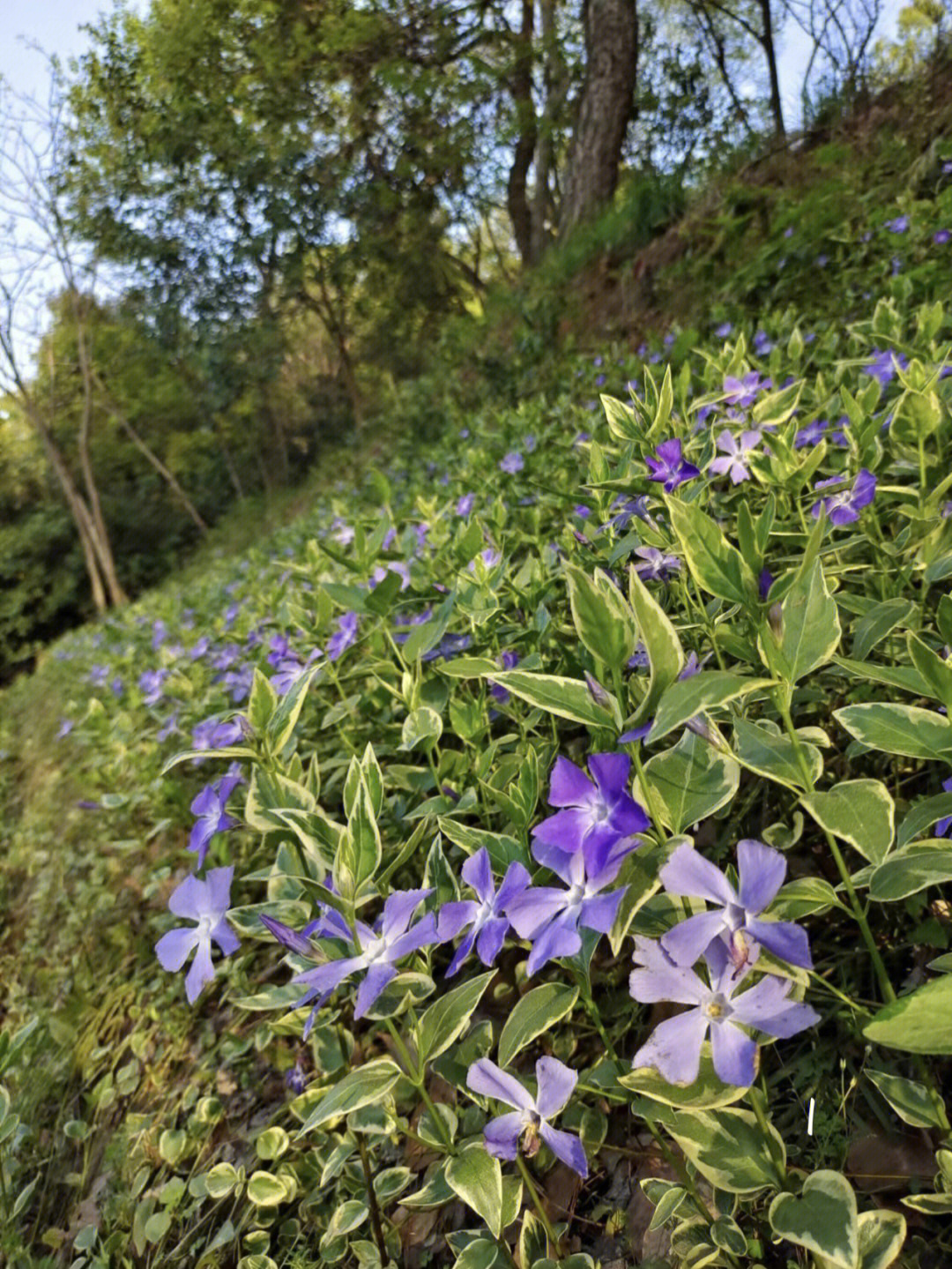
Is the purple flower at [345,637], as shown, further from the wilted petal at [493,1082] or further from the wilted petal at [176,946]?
the wilted petal at [493,1082]

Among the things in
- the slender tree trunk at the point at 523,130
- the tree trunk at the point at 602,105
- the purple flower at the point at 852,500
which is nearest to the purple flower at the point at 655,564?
the purple flower at the point at 852,500

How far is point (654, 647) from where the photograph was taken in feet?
2.10

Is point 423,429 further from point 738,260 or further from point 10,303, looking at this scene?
point 10,303

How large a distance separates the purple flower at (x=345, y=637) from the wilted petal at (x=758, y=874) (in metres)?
0.93

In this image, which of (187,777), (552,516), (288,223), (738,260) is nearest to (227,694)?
(187,777)

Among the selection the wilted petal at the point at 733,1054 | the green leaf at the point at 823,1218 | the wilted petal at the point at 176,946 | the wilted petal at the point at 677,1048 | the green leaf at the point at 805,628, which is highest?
the green leaf at the point at 805,628

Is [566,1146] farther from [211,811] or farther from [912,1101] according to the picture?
[211,811]

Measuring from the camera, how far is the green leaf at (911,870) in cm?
61

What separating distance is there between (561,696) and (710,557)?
180 millimetres

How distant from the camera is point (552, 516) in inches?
84.0

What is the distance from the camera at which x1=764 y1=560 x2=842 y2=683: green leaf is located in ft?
2.13

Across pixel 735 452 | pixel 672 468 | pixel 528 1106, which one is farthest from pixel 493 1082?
pixel 735 452

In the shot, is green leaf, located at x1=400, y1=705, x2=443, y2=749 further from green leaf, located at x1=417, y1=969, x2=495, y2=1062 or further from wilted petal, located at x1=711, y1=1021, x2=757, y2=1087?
wilted petal, located at x1=711, y1=1021, x2=757, y2=1087

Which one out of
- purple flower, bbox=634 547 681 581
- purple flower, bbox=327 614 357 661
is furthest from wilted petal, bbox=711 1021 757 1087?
purple flower, bbox=327 614 357 661
